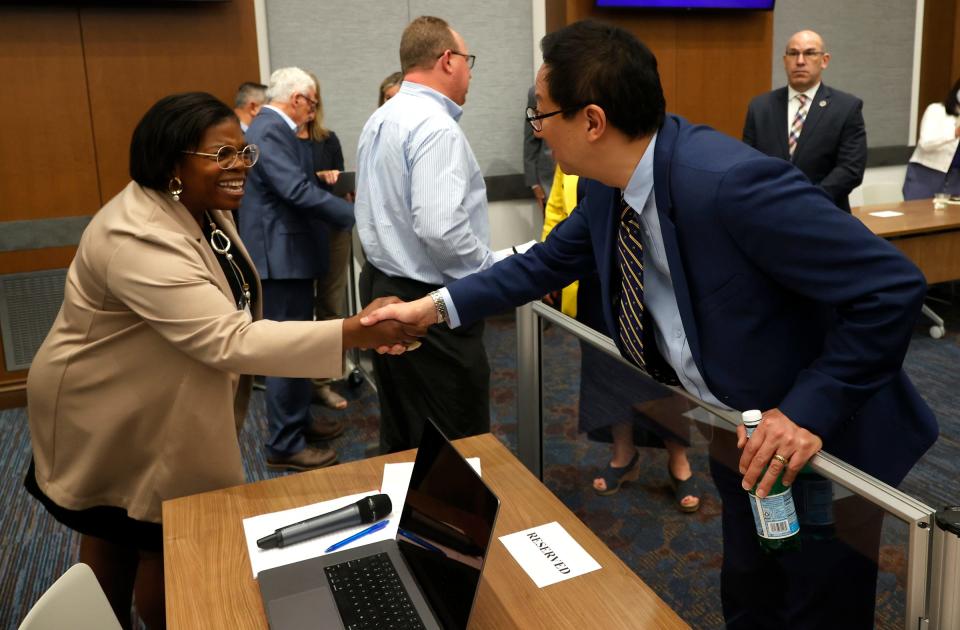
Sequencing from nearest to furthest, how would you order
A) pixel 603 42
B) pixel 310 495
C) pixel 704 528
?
pixel 603 42 → pixel 704 528 → pixel 310 495

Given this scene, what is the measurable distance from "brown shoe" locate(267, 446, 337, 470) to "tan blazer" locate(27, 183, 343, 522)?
165 cm

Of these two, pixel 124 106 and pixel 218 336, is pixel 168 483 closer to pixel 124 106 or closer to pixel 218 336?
pixel 218 336

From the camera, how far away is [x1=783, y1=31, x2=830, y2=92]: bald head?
480 centimetres

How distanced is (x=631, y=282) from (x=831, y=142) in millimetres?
3719

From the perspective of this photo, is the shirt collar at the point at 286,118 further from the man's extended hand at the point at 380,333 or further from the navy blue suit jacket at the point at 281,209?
the man's extended hand at the point at 380,333

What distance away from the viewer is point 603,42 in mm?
1435

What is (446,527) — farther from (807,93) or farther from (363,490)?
(807,93)

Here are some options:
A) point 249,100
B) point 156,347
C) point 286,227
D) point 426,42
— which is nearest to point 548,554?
point 156,347

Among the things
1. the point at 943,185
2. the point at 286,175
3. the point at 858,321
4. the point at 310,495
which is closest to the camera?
the point at 858,321

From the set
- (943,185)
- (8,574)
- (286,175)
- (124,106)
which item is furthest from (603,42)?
(943,185)

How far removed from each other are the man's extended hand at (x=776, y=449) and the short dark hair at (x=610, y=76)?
0.57 metres

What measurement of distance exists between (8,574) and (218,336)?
1711mm

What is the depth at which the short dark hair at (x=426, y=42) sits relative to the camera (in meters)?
2.75

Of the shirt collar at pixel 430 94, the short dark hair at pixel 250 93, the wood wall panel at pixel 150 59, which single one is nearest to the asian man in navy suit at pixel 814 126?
the shirt collar at pixel 430 94
